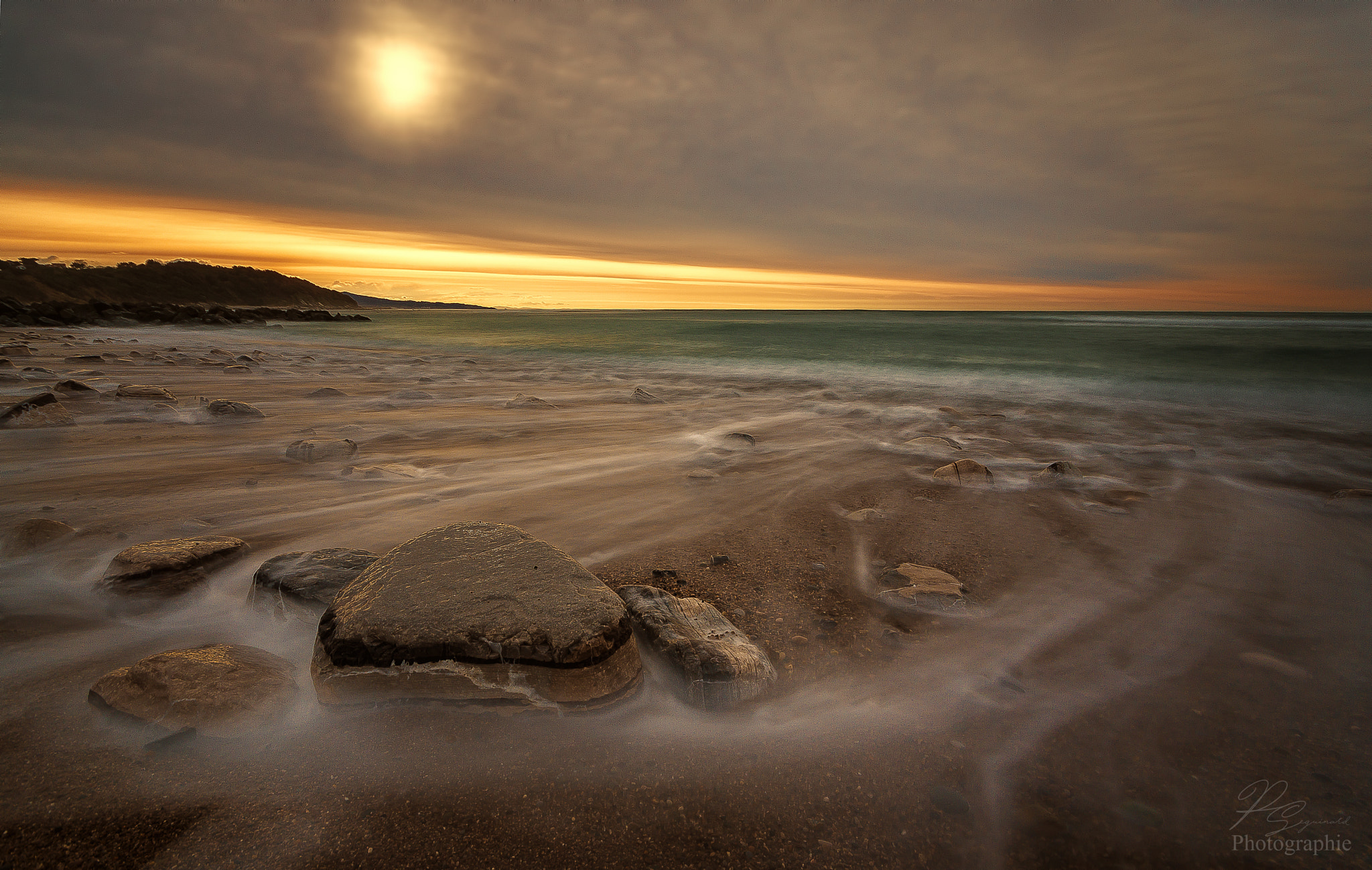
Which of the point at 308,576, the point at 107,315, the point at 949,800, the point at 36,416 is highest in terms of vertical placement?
the point at 107,315

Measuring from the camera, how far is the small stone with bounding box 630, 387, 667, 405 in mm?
7301

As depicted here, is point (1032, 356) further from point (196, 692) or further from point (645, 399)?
point (196, 692)

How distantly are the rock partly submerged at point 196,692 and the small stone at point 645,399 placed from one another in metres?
5.88

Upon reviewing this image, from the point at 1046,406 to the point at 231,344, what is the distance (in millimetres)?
20299

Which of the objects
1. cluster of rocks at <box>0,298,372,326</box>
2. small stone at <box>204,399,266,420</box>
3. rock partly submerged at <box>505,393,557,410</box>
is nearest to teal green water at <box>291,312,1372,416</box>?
cluster of rocks at <box>0,298,372,326</box>

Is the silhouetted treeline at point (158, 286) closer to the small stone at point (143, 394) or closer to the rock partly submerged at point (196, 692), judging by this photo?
the small stone at point (143, 394)

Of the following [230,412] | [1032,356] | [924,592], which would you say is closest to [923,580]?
[924,592]

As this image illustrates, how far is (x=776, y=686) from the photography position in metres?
1.60

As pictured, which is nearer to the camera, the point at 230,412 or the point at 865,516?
the point at 865,516

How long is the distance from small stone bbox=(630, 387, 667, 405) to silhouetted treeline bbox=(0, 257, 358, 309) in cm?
3466

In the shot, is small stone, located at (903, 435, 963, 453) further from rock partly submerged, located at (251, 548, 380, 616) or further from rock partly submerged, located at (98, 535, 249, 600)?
rock partly submerged, located at (98, 535, 249, 600)

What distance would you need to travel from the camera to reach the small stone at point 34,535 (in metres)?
2.15

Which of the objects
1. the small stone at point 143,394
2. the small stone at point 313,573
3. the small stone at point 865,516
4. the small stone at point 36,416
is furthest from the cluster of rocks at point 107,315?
the small stone at point 865,516

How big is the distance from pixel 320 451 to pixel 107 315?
31.6 metres
